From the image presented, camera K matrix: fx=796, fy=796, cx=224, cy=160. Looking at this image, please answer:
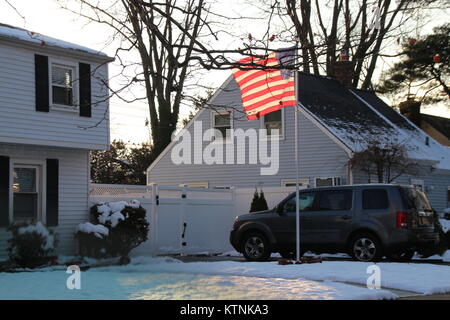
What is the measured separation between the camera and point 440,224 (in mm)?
20875

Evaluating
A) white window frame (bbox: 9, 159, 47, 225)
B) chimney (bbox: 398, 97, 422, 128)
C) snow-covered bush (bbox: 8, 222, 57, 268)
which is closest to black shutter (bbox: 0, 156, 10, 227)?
white window frame (bbox: 9, 159, 47, 225)

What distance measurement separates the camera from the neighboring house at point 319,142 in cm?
2741

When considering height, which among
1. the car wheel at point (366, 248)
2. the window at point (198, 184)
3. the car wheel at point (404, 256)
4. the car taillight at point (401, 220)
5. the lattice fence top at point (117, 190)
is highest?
the window at point (198, 184)

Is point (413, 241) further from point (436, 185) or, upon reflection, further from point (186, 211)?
point (436, 185)

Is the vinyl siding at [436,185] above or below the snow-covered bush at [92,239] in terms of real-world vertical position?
above

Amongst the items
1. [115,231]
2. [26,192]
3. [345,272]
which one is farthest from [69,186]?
[345,272]

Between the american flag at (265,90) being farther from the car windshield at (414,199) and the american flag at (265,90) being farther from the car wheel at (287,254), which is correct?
the car wheel at (287,254)

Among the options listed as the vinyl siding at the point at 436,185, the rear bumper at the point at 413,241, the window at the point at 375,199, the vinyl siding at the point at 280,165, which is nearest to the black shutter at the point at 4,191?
the window at the point at 375,199

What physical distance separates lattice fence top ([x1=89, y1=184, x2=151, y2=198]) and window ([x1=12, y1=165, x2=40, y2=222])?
186 centimetres

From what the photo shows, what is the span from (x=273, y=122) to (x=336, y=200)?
10.8 m

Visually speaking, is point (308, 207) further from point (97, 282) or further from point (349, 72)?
point (349, 72)

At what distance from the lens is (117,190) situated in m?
21.7
